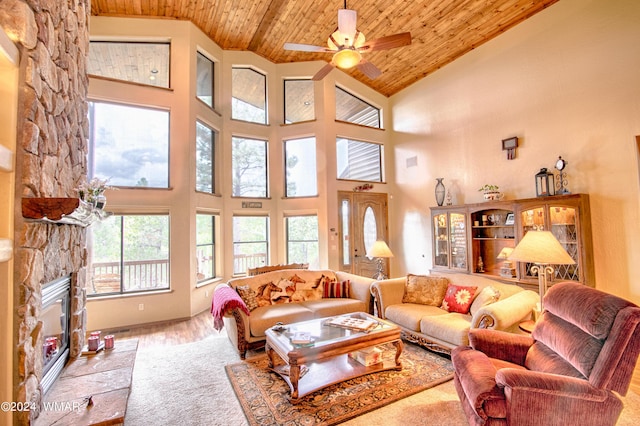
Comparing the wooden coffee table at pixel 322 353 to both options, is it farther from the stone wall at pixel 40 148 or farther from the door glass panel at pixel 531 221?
the door glass panel at pixel 531 221

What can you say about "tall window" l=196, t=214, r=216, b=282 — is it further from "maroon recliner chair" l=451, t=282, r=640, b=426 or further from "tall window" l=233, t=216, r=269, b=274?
"maroon recliner chair" l=451, t=282, r=640, b=426

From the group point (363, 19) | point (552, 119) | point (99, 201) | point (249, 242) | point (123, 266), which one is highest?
point (363, 19)

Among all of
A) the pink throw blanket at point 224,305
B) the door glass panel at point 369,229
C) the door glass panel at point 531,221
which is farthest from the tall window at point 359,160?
the pink throw blanket at point 224,305

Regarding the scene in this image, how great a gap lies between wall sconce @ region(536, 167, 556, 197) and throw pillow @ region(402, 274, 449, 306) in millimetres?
1977

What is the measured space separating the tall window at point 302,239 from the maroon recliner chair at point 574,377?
4.59 metres

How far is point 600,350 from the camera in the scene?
Result: 1785mm

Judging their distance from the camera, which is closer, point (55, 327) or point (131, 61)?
point (55, 327)

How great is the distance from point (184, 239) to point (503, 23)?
645 centimetres

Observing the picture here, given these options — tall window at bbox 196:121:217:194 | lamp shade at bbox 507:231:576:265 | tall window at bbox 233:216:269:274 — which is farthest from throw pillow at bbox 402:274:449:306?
tall window at bbox 196:121:217:194

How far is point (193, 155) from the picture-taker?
5.35 m

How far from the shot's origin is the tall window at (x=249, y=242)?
625 centimetres

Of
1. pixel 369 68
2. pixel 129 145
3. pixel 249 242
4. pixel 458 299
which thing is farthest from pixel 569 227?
pixel 129 145

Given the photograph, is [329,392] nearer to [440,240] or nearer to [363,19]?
[440,240]

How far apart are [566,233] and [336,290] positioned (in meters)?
3.26
